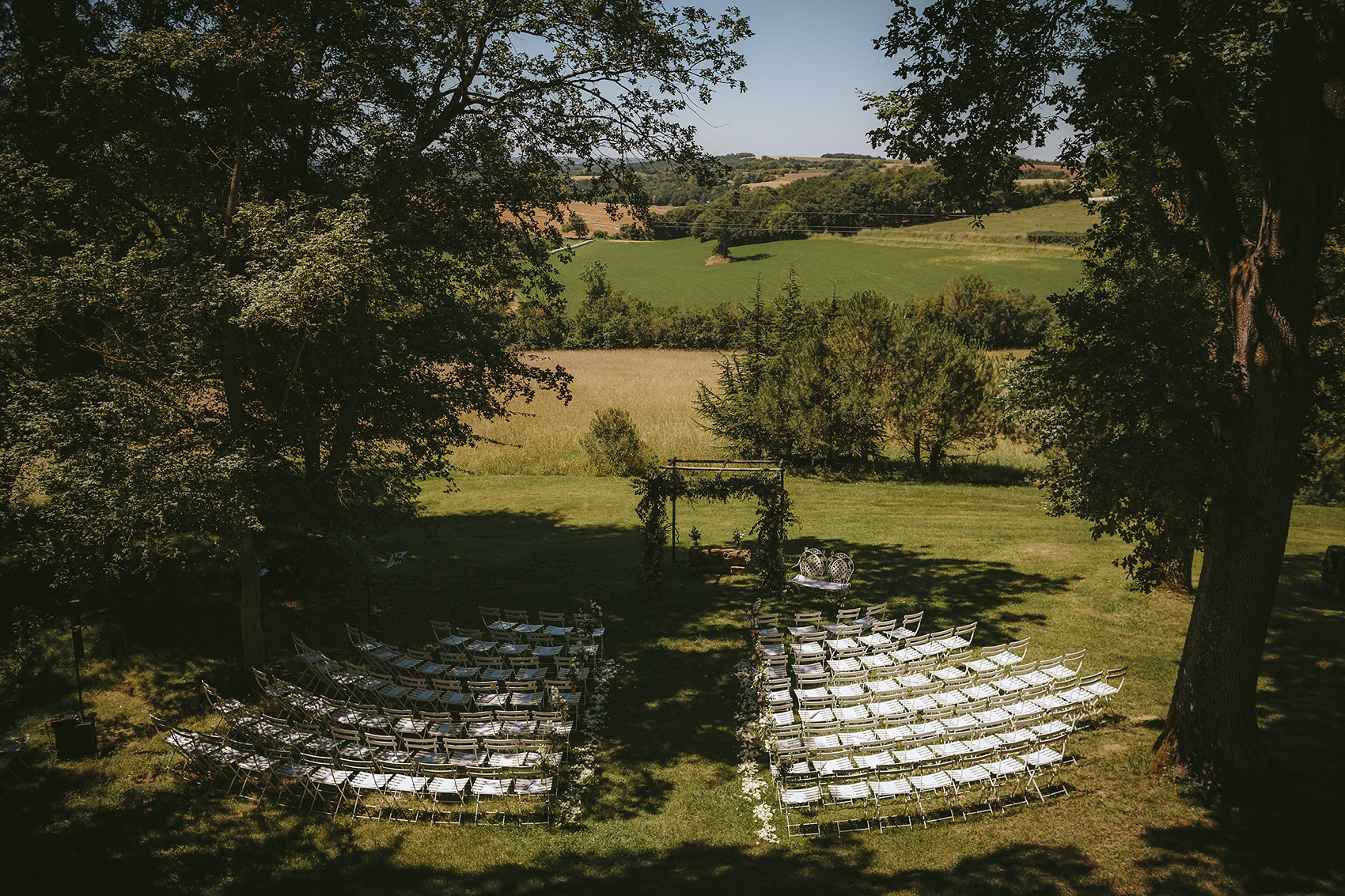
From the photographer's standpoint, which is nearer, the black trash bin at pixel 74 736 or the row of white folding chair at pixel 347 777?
the row of white folding chair at pixel 347 777

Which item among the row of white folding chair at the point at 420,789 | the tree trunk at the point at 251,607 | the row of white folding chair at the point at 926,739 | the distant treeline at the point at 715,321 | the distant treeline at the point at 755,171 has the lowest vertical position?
the row of white folding chair at the point at 420,789

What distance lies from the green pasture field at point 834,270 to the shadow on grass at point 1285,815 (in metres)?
62.8

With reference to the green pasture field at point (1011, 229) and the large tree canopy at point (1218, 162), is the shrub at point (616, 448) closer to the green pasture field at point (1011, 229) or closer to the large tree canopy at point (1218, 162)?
the large tree canopy at point (1218, 162)

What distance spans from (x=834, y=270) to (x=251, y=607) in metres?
77.7

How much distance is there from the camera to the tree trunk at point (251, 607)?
41.6 feet

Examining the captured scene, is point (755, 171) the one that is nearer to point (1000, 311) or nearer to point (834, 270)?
point (834, 270)

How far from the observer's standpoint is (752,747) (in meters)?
11.8

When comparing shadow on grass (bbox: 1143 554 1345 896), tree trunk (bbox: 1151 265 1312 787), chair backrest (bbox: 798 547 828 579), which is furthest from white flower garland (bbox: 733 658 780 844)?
tree trunk (bbox: 1151 265 1312 787)

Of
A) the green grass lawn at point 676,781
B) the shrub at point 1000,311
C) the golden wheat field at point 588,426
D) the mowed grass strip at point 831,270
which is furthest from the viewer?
the mowed grass strip at point 831,270

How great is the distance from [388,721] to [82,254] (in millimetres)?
8123

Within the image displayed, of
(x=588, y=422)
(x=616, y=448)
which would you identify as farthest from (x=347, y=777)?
(x=588, y=422)

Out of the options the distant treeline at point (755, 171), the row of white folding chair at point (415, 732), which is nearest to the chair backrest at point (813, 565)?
the row of white folding chair at point (415, 732)

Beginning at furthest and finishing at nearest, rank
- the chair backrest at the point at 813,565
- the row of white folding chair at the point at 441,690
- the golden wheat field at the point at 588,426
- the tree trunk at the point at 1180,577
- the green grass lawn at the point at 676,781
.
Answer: the golden wheat field at the point at 588,426 < the chair backrest at the point at 813,565 < the tree trunk at the point at 1180,577 < the row of white folding chair at the point at 441,690 < the green grass lawn at the point at 676,781

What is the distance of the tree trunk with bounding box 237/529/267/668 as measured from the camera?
500 inches
